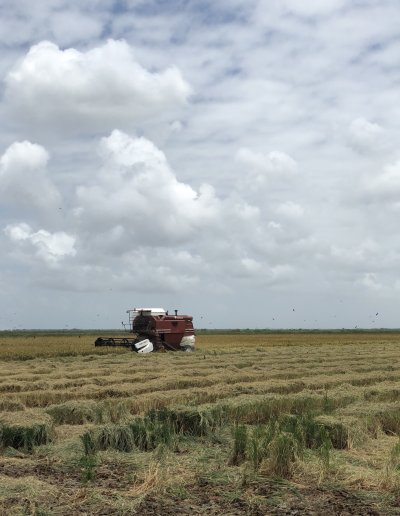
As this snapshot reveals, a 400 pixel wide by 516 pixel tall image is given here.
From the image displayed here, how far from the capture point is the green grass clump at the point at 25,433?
32.6ft

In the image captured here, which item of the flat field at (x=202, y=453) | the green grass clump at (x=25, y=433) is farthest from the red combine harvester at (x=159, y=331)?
the green grass clump at (x=25, y=433)

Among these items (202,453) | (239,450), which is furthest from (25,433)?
(239,450)

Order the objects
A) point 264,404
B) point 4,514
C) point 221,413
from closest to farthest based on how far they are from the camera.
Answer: point 4,514 < point 221,413 < point 264,404

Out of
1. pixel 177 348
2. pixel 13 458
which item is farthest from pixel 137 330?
pixel 13 458

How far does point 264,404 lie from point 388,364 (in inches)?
515

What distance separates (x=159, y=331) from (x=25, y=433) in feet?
85.4

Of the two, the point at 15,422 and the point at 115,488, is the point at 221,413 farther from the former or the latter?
the point at 115,488

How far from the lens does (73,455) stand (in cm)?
921

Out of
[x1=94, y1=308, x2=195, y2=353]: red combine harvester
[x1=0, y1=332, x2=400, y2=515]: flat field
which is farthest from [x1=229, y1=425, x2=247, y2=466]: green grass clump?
[x1=94, y1=308, x2=195, y2=353]: red combine harvester

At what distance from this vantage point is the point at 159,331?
118 ft

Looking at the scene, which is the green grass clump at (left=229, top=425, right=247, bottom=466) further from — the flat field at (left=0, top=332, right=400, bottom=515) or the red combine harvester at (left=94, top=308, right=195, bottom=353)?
the red combine harvester at (left=94, top=308, right=195, bottom=353)

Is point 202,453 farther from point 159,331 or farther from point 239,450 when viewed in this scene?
point 159,331

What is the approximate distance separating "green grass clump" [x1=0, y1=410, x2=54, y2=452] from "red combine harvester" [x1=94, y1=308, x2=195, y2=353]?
2444cm

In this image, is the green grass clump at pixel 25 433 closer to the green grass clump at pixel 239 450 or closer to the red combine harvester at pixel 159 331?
the green grass clump at pixel 239 450
